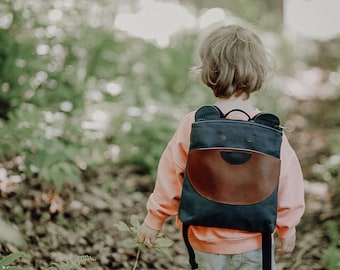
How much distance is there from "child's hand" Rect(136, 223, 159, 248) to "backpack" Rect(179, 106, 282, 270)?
1.00 feet

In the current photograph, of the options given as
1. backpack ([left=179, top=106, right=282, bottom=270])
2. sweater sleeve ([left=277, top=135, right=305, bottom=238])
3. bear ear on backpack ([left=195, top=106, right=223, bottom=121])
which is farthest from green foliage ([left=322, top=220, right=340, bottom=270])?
bear ear on backpack ([left=195, top=106, right=223, bottom=121])

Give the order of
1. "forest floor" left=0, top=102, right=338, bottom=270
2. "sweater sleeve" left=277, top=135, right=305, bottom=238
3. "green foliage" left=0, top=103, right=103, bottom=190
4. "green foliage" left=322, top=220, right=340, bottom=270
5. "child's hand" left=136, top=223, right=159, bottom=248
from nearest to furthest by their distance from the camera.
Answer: "sweater sleeve" left=277, top=135, right=305, bottom=238, "child's hand" left=136, top=223, right=159, bottom=248, "green foliage" left=322, top=220, right=340, bottom=270, "forest floor" left=0, top=102, right=338, bottom=270, "green foliage" left=0, top=103, right=103, bottom=190

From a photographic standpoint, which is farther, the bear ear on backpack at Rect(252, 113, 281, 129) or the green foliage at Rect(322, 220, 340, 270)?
the green foliage at Rect(322, 220, 340, 270)

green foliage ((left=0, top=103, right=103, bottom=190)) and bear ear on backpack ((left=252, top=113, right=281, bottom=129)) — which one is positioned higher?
bear ear on backpack ((left=252, top=113, right=281, bottom=129))

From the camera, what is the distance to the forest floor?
4172 mm

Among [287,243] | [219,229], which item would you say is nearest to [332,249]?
[287,243]

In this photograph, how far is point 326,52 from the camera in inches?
418

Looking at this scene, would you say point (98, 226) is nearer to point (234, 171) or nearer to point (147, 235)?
point (147, 235)

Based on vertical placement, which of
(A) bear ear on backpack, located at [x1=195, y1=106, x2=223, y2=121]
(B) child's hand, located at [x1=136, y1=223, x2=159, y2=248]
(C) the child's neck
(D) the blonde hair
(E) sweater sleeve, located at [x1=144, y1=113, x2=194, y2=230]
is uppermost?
(D) the blonde hair

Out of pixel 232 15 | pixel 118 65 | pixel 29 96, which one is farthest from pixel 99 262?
pixel 232 15

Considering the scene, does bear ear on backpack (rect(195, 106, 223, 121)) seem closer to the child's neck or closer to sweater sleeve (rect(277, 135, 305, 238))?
the child's neck

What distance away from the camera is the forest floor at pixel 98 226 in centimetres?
417

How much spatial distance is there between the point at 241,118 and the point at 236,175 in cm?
27

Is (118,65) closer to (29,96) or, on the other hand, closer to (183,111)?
(183,111)
